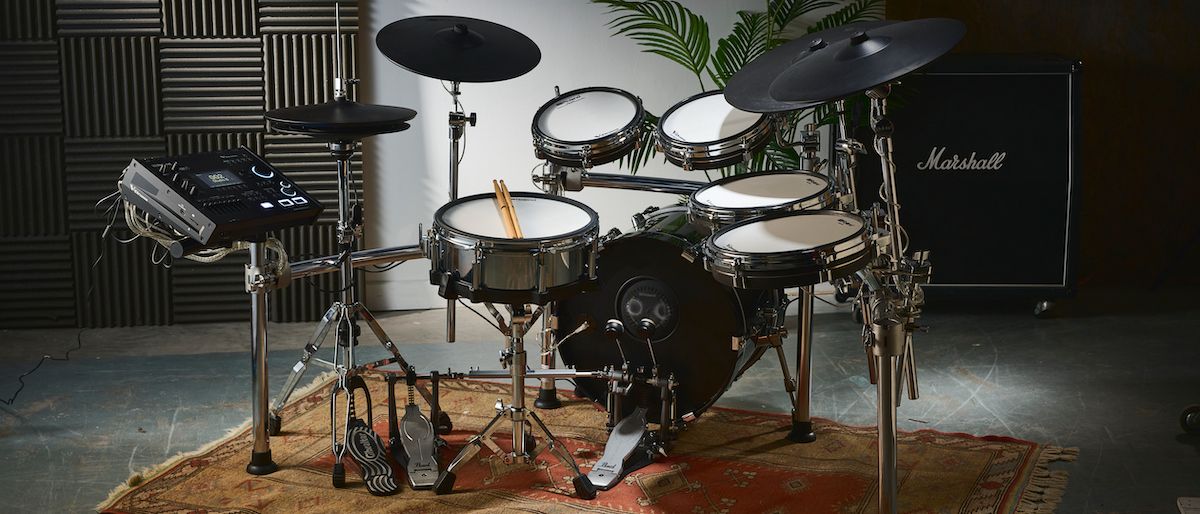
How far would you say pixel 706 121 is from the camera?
3.56m

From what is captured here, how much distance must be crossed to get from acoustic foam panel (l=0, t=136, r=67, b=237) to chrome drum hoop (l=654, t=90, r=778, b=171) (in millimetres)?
3055

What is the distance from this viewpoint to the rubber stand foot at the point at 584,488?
10.7 ft

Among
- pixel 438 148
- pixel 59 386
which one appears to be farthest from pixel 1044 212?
pixel 59 386

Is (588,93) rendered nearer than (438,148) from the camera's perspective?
Yes

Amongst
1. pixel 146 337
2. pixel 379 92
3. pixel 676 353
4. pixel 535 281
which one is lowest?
pixel 146 337

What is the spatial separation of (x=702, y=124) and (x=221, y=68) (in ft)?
8.36

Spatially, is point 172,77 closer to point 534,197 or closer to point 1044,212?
point 534,197

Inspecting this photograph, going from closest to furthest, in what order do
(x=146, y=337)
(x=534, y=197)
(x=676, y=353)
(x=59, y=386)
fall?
(x=534, y=197) → (x=676, y=353) → (x=59, y=386) → (x=146, y=337)

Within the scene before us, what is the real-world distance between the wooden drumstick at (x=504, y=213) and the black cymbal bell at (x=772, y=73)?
678 mm

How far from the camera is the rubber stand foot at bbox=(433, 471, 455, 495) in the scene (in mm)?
3305

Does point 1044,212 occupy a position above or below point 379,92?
below

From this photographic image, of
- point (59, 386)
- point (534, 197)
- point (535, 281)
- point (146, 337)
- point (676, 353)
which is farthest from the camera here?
point (146, 337)

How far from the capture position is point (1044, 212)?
507 centimetres

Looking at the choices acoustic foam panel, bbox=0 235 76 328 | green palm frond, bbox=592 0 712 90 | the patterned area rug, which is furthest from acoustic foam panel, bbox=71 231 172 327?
green palm frond, bbox=592 0 712 90
